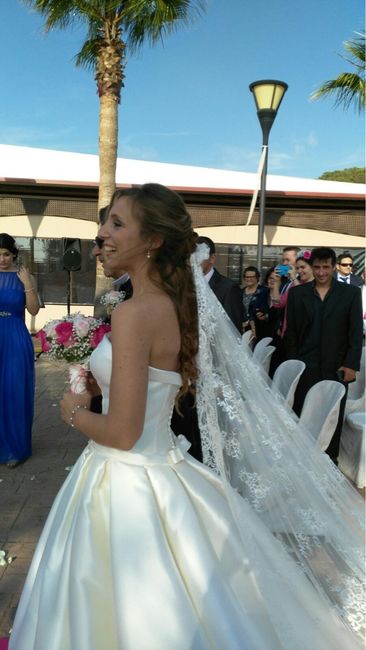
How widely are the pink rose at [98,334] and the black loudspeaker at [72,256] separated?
381 inches

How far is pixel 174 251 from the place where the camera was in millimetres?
1844

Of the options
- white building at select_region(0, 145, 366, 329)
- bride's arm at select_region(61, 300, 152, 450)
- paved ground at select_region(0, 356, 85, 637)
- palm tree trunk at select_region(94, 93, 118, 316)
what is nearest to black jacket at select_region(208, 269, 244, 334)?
paved ground at select_region(0, 356, 85, 637)

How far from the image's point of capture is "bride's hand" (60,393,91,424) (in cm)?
195

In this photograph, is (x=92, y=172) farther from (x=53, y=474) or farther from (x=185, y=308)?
(x=185, y=308)

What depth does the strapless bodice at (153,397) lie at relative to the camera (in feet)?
5.74

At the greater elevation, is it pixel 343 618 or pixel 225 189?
pixel 225 189

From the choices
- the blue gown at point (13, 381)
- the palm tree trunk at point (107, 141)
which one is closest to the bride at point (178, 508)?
the blue gown at point (13, 381)

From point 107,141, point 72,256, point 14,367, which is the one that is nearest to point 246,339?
point 14,367

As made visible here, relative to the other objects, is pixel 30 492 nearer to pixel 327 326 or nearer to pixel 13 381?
pixel 13 381

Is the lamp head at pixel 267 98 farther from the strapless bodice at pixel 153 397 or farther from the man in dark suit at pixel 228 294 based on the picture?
the strapless bodice at pixel 153 397

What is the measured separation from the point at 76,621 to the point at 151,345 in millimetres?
922

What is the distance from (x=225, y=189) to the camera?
12.6 m

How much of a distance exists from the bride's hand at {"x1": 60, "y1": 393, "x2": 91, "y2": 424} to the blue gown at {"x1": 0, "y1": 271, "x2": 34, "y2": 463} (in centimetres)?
295

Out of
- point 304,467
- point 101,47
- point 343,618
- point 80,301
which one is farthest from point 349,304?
point 80,301
